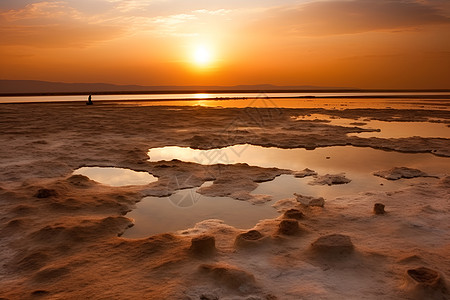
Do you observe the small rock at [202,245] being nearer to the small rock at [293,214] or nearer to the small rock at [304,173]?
the small rock at [293,214]

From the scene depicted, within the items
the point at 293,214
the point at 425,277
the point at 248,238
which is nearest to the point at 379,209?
the point at 293,214

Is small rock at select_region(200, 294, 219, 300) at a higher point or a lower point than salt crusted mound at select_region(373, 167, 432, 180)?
lower

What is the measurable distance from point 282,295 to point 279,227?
1568 millimetres

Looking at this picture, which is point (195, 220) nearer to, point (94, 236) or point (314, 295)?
point (94, 236)

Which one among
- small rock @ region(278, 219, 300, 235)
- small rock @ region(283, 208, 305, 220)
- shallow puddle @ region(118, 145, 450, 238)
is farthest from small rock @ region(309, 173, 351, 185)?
small rock @ region(278, 219, 300, 235)

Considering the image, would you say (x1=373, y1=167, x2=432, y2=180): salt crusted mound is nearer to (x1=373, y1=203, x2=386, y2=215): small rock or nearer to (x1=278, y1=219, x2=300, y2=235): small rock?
(x1=373, y1=203, x2=386, y2=215): small rock

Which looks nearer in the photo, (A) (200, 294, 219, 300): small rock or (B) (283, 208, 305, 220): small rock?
(A) (200, 294, 219, 300): small rock

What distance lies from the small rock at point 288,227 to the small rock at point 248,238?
0.35 metres

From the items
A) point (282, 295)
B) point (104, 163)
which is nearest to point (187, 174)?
point (104, 163)

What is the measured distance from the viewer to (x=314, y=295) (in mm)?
3320

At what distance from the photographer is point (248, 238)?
180 inches

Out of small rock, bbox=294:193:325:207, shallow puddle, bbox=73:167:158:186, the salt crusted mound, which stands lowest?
shallow puddle, bbox=73:167:158:186

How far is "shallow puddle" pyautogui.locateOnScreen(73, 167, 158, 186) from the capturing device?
770 cm

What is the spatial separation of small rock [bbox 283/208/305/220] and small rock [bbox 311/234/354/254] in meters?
1.09
